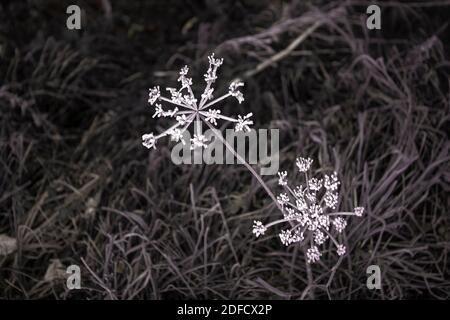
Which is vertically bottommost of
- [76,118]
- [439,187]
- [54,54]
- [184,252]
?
[184,252]

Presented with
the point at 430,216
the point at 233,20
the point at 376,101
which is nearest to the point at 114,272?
the point at 430,216

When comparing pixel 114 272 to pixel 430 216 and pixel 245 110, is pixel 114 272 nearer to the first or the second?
pixel 245 110

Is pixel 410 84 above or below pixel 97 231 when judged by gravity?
above

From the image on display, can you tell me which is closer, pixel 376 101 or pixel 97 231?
pixel 97 231

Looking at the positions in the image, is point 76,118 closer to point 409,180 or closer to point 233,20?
point 233,20

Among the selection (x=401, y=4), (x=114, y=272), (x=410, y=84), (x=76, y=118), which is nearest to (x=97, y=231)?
(x=114, y=272)
